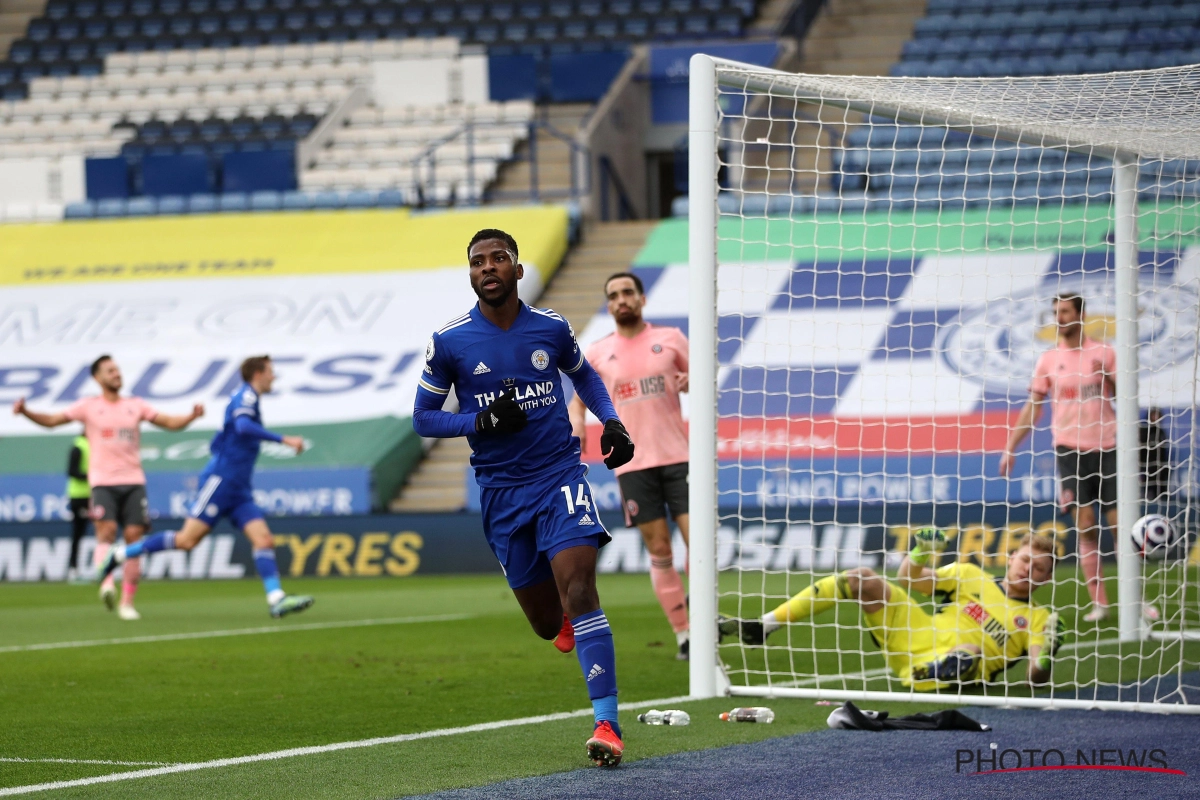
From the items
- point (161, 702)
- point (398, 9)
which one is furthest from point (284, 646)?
point (398, 9)

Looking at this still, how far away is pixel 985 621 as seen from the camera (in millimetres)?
7480

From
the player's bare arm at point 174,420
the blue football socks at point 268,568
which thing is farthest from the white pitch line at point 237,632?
the player's bare arm at point 174,420

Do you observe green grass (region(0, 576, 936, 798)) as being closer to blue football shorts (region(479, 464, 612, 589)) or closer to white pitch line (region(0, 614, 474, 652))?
white pitch line (region(0, 614, 474, 652))

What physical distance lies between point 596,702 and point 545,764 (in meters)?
0.28

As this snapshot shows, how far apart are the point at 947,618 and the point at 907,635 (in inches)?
8.8

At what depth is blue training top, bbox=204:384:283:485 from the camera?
11633 millimetres

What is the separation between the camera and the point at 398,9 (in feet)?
98.8

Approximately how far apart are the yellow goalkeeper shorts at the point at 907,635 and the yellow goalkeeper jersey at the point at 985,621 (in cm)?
3

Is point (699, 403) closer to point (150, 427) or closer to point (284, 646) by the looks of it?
point (284, 646)

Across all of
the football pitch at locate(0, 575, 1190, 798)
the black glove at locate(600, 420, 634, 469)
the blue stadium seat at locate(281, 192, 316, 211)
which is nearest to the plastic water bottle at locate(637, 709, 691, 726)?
the football pitch at locate(0, 575, 1190, 798)

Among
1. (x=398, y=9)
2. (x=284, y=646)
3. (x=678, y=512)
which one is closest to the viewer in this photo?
(x=678, y=512)

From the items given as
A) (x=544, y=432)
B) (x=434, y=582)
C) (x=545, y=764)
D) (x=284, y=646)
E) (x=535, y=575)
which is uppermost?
(x=544, y=432)

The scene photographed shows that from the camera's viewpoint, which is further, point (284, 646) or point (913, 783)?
point (284, 646)

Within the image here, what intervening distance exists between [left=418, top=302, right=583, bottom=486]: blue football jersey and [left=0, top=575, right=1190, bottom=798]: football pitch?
1068 mm
